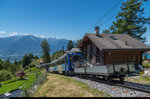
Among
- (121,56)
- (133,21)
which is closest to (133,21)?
(133,21)

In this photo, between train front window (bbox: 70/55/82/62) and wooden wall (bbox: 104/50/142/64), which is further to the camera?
train front window (bbox: 70/55/82/62)

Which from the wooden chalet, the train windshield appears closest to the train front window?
the train windshield

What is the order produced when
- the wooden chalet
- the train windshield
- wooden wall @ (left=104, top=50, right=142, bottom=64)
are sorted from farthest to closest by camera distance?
the train windshield
wooden wall @ (left=104, top=50, right=142, bottom=64)
the wooden chalet

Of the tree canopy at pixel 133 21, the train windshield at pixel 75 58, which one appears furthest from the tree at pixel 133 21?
the train windshield at pixel 75 58

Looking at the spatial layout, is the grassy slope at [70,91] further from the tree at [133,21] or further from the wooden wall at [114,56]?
the tree at [133,21]

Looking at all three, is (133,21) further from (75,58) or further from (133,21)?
(75,58)

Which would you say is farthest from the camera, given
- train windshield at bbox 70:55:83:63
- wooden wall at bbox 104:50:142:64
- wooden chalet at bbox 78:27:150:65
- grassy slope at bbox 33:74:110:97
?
train windshield at bbox 70:55:83:63

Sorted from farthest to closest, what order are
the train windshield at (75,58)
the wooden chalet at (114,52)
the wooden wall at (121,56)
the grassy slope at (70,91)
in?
the train windshield at (75,58), the wooden wall at (121,56), the wooden chalet at (114,52), the grassy slope at (70,91)

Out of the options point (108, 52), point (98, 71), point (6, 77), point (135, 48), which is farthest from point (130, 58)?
point (6, 77)

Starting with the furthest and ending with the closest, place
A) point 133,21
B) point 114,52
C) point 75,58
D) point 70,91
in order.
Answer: point 133,21 → point 75,58 → point 114,52 → point 70,91

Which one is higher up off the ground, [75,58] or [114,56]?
[114,56]

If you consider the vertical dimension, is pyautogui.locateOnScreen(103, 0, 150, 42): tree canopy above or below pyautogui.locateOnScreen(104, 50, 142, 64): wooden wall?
above

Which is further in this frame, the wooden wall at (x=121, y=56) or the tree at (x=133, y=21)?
the tree at (x=133, y=21)

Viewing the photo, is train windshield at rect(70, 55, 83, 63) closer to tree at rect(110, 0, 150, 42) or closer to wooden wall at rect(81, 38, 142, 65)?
wooden wall at rect(81, 38, 142, 65)
